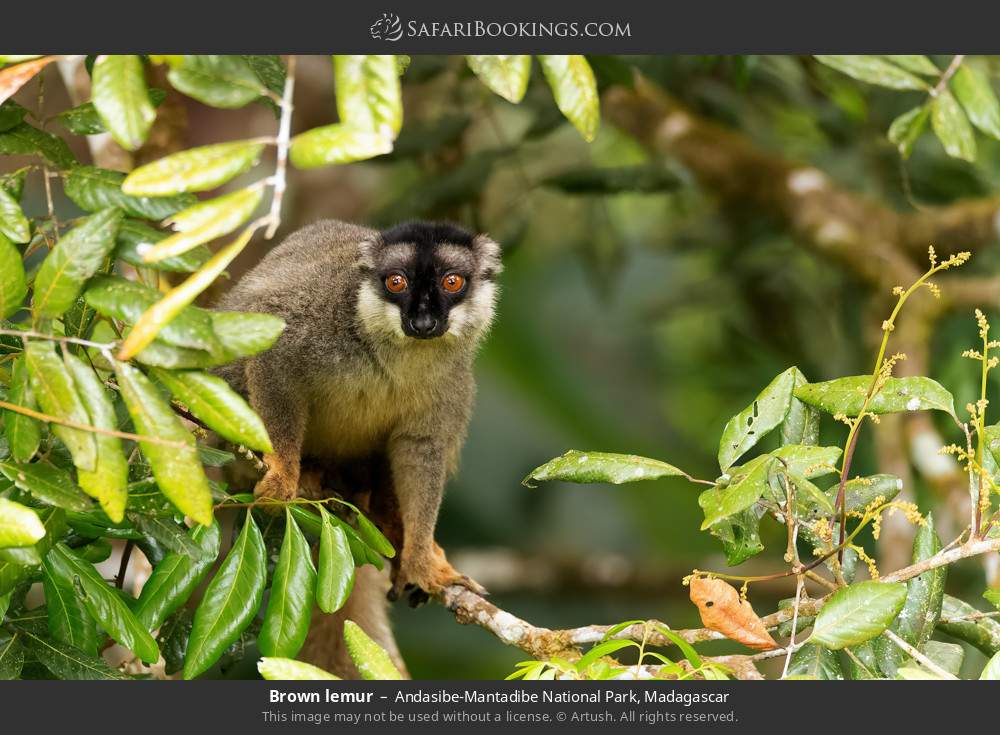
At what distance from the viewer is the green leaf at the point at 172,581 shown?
225 cm

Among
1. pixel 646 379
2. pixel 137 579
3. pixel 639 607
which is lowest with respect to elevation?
pixel 639 607

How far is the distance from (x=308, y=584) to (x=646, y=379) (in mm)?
4968

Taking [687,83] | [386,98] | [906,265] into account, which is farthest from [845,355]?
[386,98]

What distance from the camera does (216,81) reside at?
1.81 meters

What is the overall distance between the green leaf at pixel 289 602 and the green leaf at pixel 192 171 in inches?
37.0

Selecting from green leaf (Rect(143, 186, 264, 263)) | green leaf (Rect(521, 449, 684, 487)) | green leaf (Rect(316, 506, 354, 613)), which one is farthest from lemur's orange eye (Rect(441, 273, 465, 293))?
green leaf (Rect(143, 186, 264, 263))

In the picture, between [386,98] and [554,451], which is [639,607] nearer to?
[554,451]

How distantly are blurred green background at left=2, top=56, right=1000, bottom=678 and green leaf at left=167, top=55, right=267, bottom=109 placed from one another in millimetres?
2808

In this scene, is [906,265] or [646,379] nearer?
[906,265]

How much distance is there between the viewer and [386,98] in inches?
68.0

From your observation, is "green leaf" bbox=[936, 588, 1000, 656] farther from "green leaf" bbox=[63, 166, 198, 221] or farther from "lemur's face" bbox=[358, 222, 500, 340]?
"green leaf" bbox=[63, 166, 198, 221]

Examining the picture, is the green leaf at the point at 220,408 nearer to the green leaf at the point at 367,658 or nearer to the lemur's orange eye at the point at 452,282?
the green leaf at the point at 367,658

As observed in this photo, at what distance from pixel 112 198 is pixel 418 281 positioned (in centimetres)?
144

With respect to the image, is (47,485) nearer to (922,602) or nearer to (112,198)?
(112,198)
